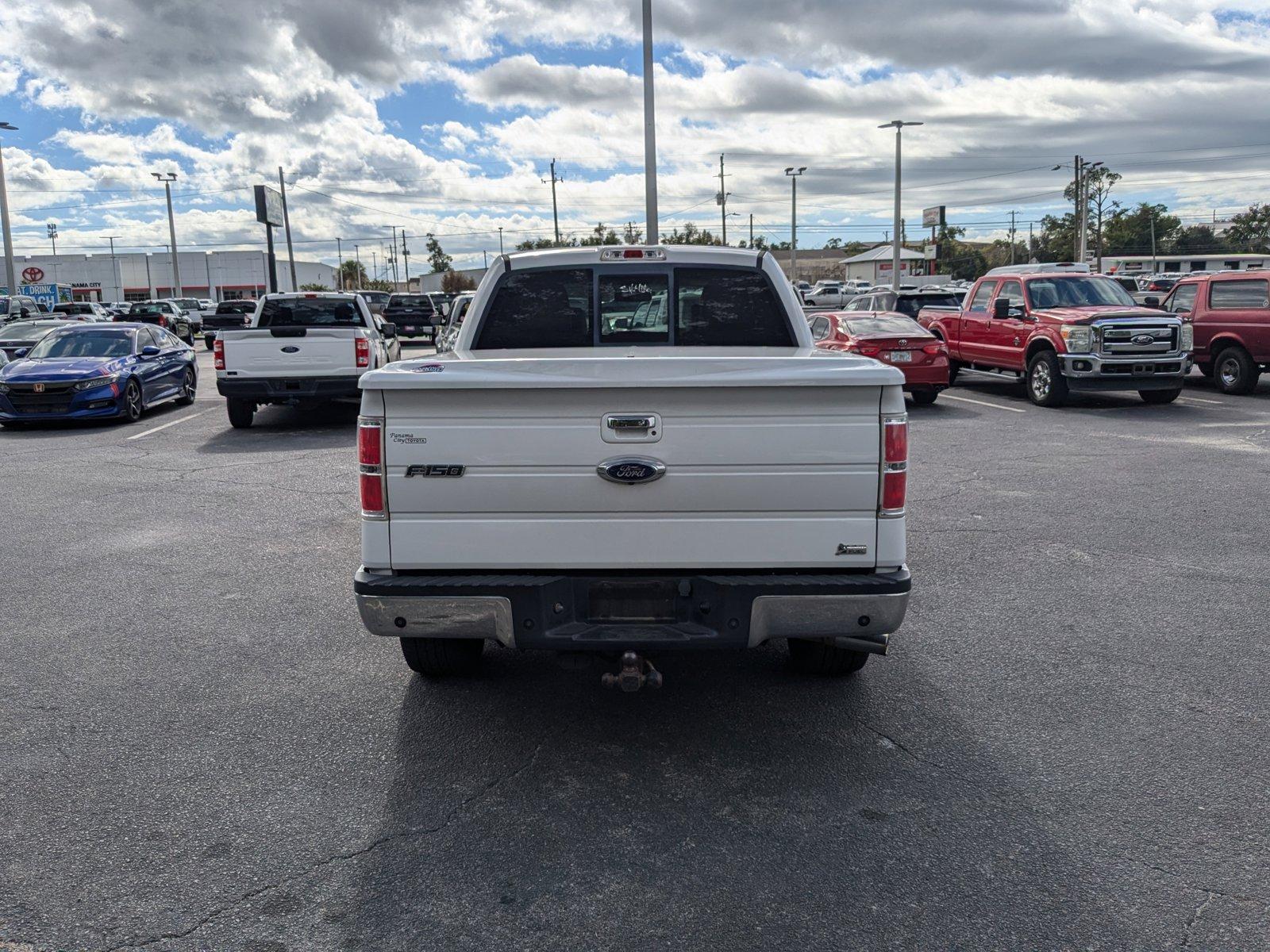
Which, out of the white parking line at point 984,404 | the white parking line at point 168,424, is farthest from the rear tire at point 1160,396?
the white parking line at point 168,424

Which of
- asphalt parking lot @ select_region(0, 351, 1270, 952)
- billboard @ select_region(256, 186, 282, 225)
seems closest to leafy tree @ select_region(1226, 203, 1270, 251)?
billboard @ select_region(256, 186, 282, 225)

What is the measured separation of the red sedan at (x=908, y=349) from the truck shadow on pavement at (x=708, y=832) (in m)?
11.6

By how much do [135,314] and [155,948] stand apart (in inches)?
1716

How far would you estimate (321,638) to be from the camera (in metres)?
5.86

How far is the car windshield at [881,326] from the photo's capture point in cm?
1661

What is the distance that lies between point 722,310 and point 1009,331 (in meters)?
13.1

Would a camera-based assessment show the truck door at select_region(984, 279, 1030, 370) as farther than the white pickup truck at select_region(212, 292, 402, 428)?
Yes

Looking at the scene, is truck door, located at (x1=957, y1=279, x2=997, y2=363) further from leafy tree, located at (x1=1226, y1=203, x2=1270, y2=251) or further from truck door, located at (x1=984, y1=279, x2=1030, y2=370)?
leafy tree, located at (x1=1226, y1=203, x2=1270, y2=251)

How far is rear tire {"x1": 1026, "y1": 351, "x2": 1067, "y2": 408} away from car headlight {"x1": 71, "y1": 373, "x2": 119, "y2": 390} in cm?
1364

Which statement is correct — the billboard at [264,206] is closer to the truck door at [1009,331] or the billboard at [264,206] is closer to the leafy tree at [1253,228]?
the truck door at [1009,331]

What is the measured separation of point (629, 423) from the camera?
393 centimetres

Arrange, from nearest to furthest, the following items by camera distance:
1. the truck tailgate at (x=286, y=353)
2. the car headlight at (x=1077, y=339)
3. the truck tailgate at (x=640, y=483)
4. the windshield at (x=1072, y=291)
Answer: the truck tailgate at (x=640, y=483), the truck tailgate at (x=286, y=353), the car headlight at (x=1077, y=339), the windshield at (x=1072, y=291)

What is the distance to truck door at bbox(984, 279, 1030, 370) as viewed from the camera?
17.3m

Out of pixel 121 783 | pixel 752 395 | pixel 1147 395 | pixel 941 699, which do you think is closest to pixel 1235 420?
pixel 1147 395
